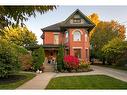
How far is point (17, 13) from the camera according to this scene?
476 inches

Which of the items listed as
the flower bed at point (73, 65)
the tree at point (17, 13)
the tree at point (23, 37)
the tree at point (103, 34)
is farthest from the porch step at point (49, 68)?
the tree at point (23, 37)

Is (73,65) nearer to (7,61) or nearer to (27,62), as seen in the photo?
(27,62)

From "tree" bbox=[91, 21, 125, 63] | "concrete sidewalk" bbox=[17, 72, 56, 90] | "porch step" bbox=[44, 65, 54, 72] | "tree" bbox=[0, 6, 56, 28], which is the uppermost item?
"tree" bbox=[91, 21, 125, 63]

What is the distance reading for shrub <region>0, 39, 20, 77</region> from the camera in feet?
66.1

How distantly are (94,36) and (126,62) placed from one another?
10.6 m

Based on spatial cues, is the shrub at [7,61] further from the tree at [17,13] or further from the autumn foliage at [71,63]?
the autumn foliage at [71,63]

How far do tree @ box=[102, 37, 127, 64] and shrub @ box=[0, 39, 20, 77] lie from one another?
16.8 meters

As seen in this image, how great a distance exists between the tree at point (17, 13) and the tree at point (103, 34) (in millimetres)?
28802

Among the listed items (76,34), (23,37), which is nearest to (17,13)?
(76,34)

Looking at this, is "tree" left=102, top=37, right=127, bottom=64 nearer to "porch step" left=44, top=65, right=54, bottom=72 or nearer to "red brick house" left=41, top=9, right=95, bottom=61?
"red brick house" left=41, top=9, right=95, bottom=61

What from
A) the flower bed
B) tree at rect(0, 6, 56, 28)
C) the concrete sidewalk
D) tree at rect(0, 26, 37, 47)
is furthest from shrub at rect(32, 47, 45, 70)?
tree at rect(0, 26, 37, 47)

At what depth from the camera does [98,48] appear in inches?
1725
